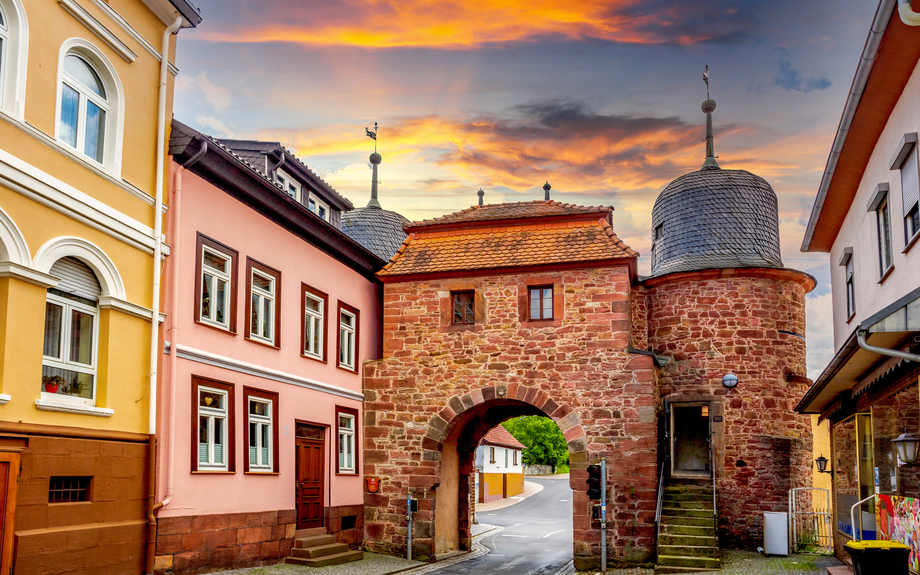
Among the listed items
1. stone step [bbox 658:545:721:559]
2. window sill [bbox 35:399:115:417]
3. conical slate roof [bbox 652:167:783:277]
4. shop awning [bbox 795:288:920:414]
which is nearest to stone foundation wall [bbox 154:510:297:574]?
window sill [bbox 35:399:115:417]

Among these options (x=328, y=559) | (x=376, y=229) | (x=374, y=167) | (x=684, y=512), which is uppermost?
(x=374, y=167)

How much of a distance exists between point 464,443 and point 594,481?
5.84 meters

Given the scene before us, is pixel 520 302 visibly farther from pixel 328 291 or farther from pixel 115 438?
pixel 115 438

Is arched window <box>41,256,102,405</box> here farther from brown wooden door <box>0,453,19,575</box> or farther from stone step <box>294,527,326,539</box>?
stone step <box>294,527,326,539</box>

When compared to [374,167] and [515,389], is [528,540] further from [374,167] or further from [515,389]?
[374,167]

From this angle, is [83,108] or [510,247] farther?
[510,247]

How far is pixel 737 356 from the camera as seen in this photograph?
21062 mm

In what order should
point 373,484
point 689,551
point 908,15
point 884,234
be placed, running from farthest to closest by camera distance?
point 373,484
point 689,551
point 884,234
point 908,15

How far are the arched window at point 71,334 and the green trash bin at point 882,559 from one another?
9.44 metres

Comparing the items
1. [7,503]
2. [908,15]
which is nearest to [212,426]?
[7,503]

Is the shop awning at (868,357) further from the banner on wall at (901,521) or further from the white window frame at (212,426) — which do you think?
the white window frame at (212,426)

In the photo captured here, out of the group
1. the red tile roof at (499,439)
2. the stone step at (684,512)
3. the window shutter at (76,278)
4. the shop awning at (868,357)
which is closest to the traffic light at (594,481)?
the stone step at (684,512)

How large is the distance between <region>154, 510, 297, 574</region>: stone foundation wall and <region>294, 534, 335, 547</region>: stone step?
149 mm

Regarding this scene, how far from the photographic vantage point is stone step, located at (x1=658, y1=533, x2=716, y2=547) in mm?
17906
